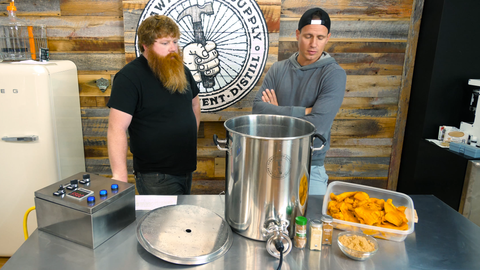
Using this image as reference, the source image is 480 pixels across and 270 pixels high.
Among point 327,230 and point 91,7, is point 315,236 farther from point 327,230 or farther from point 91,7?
point 91,7

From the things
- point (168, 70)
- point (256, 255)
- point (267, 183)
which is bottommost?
point (256, 255)

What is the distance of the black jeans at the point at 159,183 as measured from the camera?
6.16 ft

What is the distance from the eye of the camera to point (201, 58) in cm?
263

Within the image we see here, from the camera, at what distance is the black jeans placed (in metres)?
1.88

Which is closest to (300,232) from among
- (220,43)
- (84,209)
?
(84,209)

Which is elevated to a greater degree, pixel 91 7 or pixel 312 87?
pixel 91 7

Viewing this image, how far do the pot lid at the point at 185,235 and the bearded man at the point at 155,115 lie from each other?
63 cm

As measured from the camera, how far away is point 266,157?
96 cm

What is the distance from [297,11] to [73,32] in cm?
181

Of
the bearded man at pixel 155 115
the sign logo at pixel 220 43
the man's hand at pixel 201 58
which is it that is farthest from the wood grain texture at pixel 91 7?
the bearded man at pixel 155 115

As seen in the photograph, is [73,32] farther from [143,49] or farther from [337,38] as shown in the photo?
[337,38]

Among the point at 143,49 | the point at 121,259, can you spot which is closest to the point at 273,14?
the point at 143,49

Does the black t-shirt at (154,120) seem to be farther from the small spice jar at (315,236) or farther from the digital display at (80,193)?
the small spice jar at (315,236)

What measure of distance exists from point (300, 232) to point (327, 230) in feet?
0.30
